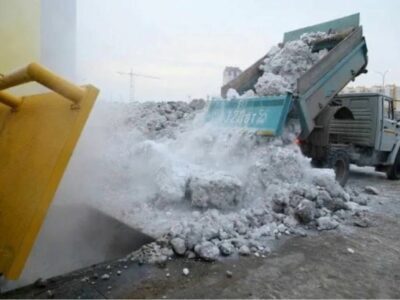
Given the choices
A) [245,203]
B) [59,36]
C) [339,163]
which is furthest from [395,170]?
[59,36]

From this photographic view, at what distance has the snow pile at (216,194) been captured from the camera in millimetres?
3283

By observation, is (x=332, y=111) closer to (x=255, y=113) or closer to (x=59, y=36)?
(x=255, y=113)

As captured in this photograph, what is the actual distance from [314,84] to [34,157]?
4.39 m

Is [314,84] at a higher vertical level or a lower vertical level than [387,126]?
higher

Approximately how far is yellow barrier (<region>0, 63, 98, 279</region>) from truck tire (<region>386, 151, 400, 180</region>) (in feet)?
24.9

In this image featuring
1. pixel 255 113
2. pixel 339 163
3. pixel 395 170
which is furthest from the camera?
pixel 395 170

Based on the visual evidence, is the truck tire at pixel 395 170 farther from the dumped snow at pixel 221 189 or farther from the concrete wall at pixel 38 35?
the concrete wall at pixel 38 35

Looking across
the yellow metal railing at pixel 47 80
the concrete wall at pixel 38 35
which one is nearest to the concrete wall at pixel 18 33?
the concrete wall at pixel 38 35

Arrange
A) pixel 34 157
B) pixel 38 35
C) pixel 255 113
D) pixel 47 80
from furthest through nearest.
→ pixel 255 113, pixel 38 35, pixel 34 157, pixel 47 80

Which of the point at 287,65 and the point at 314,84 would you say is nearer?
the point at 314,84

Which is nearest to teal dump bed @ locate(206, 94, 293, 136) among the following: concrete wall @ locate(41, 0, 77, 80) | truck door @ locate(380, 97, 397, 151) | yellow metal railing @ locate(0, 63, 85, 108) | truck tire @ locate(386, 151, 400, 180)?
concrete wall @ locate(41, 0, 77, 80)

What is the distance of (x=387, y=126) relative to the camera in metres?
7.32

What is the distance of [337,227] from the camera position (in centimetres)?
402

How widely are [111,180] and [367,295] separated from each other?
12.3 ft
